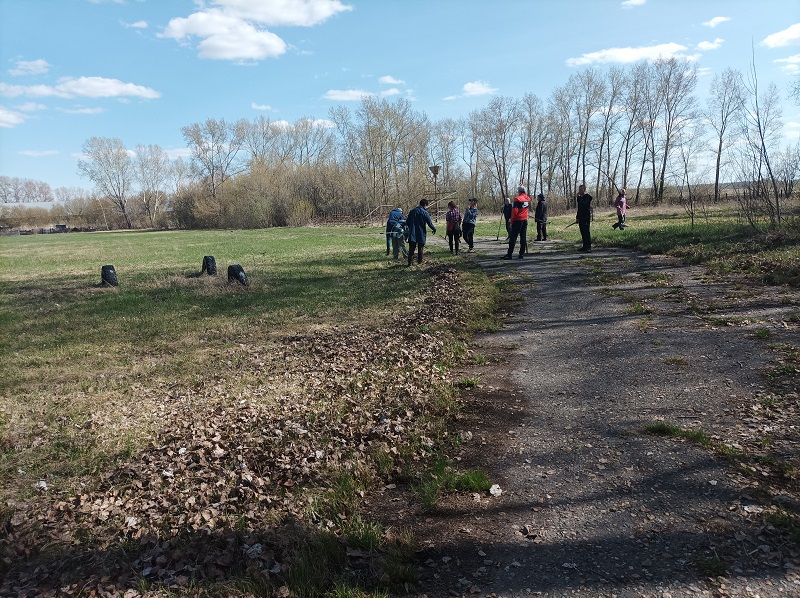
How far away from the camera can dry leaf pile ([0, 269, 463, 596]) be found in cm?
356

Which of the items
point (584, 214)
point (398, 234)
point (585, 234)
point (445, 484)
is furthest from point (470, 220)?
point (445, 484)

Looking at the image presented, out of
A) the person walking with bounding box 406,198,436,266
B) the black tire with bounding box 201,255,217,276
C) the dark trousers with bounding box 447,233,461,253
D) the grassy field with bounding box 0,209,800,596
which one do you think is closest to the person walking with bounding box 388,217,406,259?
the person walking with bounding box 406,198,436,266

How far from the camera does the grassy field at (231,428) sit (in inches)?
144

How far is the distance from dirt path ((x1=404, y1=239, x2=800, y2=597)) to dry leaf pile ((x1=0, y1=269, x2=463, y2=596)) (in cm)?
100

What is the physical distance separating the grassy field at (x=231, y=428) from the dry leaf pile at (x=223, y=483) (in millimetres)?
17

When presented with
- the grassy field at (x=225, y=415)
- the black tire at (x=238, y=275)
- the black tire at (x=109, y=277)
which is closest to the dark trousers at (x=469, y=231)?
the grassy field at (x=225, y=415)

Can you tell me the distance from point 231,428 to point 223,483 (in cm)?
109

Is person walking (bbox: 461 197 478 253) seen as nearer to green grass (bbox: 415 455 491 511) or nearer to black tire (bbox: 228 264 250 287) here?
black tire (bbox: 228 264 250 287)

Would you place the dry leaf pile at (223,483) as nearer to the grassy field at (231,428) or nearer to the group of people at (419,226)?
the grassy field at (231,428)

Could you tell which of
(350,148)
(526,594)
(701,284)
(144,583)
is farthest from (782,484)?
(350,148)

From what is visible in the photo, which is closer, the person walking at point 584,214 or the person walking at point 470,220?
the person walking at point 584,214

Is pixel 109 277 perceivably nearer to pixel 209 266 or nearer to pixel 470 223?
pixel 209 266

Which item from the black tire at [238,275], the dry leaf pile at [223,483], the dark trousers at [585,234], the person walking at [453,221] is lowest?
the dry leaf pile at [223,483]

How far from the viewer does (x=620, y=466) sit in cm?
406
